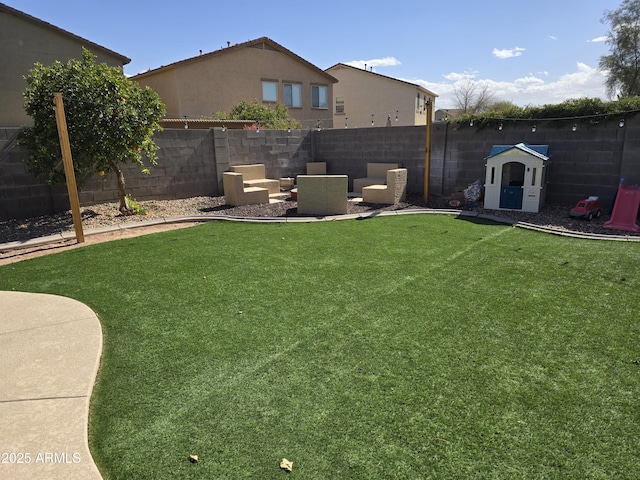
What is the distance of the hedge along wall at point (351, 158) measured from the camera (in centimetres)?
926

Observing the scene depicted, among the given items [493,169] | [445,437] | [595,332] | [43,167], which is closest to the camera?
[445,437]

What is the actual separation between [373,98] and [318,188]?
24.0 metres

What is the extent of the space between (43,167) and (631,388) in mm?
10416

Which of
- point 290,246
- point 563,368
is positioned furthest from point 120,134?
point 563,368

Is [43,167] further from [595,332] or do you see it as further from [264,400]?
[595,332]

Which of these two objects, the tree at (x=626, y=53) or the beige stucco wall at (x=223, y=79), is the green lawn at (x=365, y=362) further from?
the tree at (x=626, y=53)

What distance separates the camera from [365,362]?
11.8 ft

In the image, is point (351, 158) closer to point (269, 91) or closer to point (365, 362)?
point (365, 362)

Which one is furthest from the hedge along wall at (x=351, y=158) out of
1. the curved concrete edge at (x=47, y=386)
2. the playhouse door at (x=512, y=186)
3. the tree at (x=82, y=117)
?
the curved concrete edge at (x=47, y=386)

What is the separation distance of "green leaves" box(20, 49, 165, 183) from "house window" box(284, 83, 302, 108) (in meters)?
17.0

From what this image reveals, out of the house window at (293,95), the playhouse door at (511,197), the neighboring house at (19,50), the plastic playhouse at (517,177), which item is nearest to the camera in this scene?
the plastic playhouse at (517,177)

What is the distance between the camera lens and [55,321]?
4.42 meters

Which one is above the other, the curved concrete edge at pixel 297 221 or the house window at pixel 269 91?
the house window at pixel 269 91

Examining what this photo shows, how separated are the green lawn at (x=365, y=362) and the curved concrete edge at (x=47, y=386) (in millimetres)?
128
